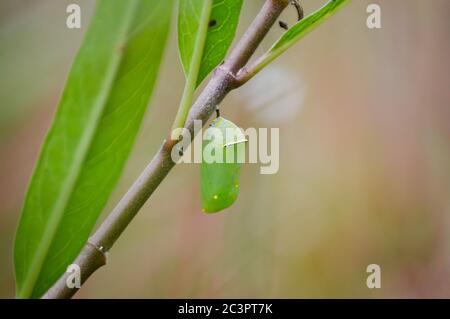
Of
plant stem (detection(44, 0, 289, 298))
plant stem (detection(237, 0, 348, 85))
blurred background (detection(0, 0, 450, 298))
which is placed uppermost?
blurred background (detection(0, 0, 450, 298))

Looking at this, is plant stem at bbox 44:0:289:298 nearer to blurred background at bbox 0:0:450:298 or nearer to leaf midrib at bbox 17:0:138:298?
leaf midrib at bbox 17:0:138:298

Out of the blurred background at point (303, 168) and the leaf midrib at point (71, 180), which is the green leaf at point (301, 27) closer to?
the leaf midrib at point (71, 180)

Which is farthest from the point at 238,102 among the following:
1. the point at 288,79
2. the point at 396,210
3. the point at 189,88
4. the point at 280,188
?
the point at 189,88

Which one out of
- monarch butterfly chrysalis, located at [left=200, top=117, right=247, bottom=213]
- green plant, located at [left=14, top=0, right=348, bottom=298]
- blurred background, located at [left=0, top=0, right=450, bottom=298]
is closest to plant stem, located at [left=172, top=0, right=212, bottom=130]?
green plant, located at [left=14, top=0, right=348, bottom=298]


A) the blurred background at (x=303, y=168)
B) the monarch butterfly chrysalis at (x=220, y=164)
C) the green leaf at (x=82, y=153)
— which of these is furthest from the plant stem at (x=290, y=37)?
the blurred background at (x=303, y=168)

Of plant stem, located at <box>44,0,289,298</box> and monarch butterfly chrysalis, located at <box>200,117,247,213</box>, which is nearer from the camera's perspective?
plant stem, located at <box>44,0,289,298</box>

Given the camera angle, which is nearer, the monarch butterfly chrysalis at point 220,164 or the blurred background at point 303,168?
the monarch butterfly chrysalis at point 220,164

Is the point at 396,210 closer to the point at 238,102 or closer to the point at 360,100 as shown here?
the point at 360,100
